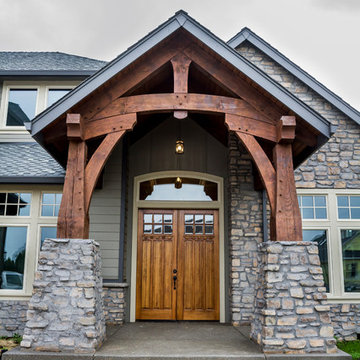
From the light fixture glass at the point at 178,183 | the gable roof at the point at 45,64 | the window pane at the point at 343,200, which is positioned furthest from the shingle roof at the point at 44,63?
the window pane at the point at 343,200

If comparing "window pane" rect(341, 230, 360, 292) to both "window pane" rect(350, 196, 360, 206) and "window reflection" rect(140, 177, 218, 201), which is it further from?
"window reflection" rect(140, 177, 218, 201)

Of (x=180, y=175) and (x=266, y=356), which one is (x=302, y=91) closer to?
(x=180, y=175)

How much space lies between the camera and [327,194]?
307 inches

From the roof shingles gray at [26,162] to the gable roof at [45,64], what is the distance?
5.25 feet

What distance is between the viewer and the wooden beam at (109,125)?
5578mm

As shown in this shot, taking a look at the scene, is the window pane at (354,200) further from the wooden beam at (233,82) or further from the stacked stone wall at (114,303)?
the stacked stone wall at (114,303)

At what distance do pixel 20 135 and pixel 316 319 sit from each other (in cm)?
679

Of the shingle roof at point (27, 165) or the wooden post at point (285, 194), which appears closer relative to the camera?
the wooden post at point (285, 194)

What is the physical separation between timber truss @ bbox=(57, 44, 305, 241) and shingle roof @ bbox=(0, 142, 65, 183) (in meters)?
1.95

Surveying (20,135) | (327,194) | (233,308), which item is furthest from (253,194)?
(20,135)

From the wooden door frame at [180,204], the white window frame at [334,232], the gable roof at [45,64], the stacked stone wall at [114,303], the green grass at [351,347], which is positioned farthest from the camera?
the gable roof at [45,64]

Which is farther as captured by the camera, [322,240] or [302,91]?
[302,91]

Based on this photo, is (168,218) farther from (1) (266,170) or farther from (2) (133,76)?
(2) (133,76)

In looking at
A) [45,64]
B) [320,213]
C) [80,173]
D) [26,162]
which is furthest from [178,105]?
[45,64]
